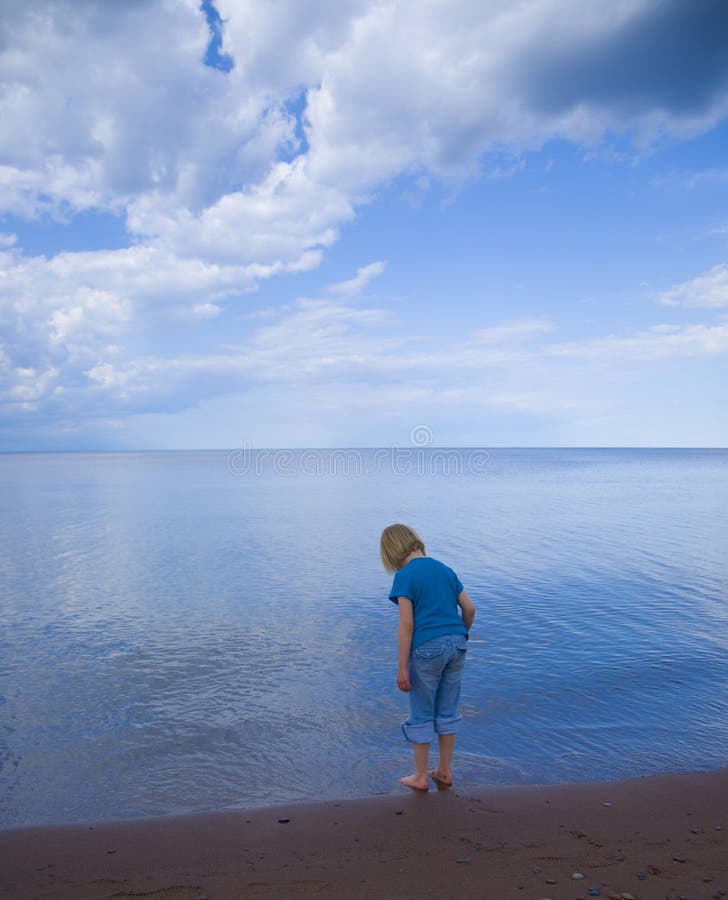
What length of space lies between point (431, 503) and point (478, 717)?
3321 centimetres

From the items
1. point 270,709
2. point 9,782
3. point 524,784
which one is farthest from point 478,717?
point 9,782

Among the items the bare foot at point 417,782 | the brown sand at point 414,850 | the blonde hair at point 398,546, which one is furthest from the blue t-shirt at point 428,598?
the brown sand at point 414,850

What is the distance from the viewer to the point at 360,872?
4.74m

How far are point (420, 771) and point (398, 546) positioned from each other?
86.2 inches

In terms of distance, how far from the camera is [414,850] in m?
5.04

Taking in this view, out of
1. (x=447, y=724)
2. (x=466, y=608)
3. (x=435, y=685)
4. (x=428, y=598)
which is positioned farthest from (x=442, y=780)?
(x=428, y=598)

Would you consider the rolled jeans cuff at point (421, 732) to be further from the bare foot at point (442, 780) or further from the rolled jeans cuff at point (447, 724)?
the bare foot at point (442, 780)

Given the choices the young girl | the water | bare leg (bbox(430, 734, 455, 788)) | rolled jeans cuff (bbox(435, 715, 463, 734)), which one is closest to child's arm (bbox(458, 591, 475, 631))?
the young girl

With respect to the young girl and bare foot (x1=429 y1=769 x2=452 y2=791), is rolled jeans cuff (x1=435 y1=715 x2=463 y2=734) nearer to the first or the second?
the young girl

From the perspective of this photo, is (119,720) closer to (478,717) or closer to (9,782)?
(9,782)

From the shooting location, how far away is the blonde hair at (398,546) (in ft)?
20.0

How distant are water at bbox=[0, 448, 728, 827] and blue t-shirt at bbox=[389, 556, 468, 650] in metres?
1.84

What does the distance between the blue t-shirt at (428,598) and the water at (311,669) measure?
1.84 meters

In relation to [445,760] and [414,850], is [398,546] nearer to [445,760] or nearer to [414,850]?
[445,760]
